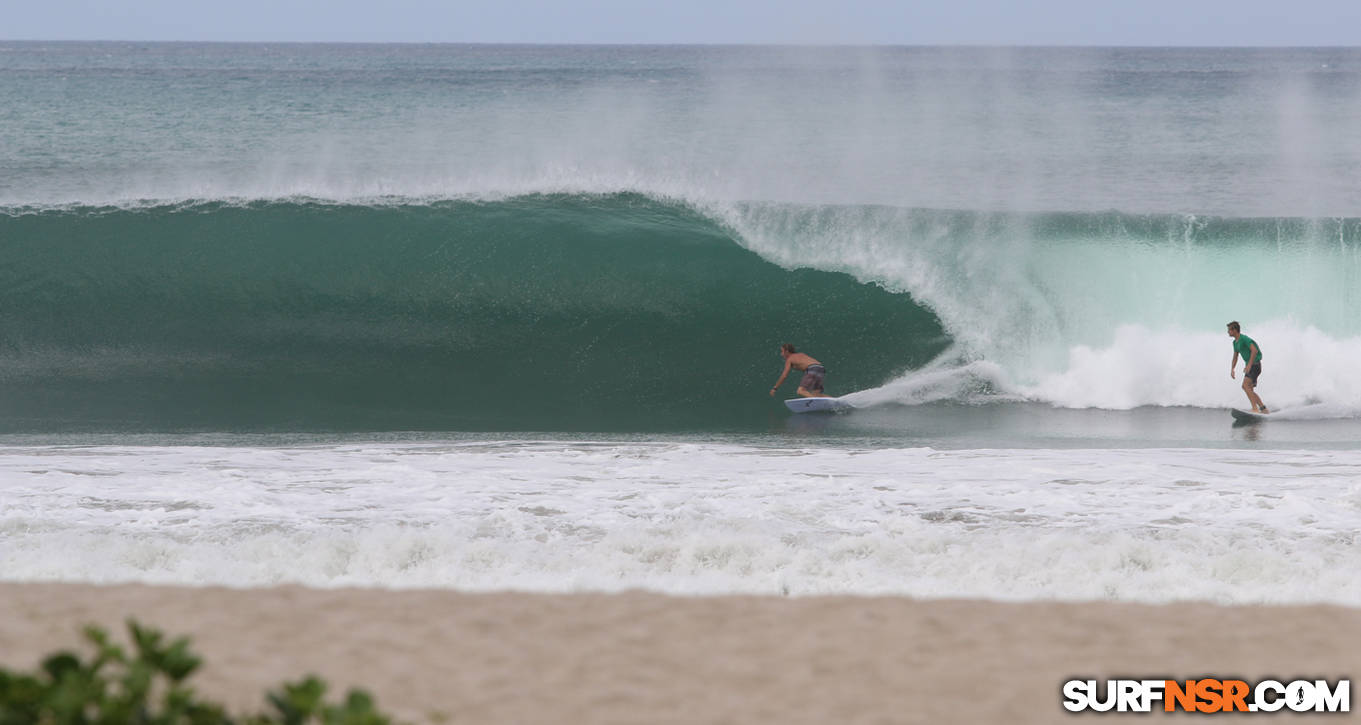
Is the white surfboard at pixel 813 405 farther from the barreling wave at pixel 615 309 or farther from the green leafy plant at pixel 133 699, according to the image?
the green leafy plant at pixel 133 699

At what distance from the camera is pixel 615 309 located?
1302 cm

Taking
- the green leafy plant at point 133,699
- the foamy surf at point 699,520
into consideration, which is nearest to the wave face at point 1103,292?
the foamy surf at point 699,520

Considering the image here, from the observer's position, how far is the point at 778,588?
5.48m

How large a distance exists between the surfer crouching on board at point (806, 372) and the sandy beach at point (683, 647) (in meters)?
5.86

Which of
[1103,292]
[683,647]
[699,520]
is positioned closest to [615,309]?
[1103,292]

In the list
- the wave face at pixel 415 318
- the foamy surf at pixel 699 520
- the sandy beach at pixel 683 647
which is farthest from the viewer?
the wave face at pixel 415 318

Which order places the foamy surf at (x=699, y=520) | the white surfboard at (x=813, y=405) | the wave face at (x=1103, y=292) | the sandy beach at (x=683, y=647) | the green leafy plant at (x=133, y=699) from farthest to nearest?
the wave face at (x=1103, y=292), the white surfboard at (x=813, y=405), the foamy surf at (x=699, y=520), the sandy beach at (x=683, y=647), the green leafy plant at (x=133, y=699)

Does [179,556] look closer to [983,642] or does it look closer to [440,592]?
[440,592]

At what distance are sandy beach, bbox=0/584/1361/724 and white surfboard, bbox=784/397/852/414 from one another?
18.6ft

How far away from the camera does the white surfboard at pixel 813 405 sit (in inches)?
413

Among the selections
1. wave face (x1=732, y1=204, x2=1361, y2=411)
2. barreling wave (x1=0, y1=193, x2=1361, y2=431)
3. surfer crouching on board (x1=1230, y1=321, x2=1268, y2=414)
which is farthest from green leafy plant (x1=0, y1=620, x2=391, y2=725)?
surfer crouching on board (x1=1230, y1=321, x2=1268, y2=414)

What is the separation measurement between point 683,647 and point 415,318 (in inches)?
360

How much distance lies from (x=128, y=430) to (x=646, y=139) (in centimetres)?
2260

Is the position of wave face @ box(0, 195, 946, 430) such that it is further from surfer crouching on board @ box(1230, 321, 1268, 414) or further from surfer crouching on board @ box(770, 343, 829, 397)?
surfer crouching on board @ box(1230, 321, 1268, 414)
